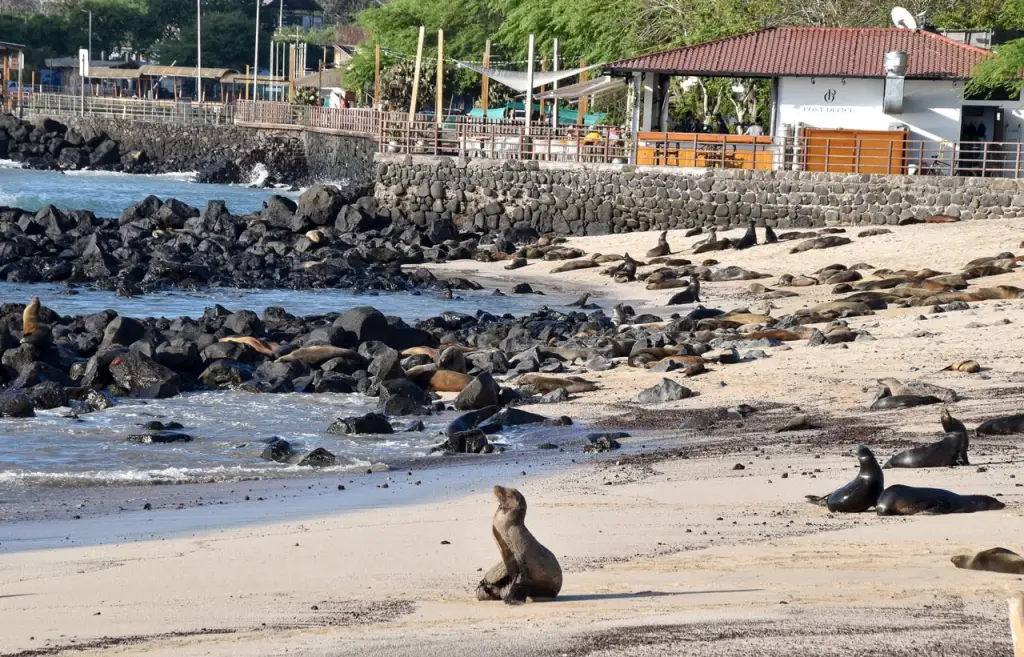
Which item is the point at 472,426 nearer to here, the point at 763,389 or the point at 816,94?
the point at 763,389

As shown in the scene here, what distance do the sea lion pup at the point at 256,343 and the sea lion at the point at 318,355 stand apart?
55 centimetres

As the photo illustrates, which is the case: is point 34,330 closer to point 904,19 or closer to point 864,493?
point 864,493

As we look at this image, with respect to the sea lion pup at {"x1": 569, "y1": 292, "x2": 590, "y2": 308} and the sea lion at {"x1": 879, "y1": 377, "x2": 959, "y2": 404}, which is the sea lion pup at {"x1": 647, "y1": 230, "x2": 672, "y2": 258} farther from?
the sea lion at {"x1": 879, "y1": 377, "x2": 959, "y2": 404}

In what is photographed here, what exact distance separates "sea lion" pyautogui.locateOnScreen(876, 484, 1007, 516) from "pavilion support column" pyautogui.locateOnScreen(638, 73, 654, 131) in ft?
88.1

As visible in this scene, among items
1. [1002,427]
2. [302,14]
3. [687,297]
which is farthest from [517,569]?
[302,14]

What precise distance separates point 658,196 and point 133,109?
151 ft

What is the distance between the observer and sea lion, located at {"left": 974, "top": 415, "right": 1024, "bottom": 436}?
32.6 feet

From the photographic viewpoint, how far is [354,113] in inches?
2024

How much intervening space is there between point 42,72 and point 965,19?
7388 cm

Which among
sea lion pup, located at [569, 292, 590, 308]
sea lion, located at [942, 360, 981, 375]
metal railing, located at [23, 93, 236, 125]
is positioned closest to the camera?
sea lion, located at [942, 360, 981, 375]

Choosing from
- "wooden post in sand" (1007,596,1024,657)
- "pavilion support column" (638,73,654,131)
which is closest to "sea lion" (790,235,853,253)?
"pavilion support column" (638,73,654,131)

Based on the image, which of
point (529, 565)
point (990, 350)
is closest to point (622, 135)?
point (990, 350)

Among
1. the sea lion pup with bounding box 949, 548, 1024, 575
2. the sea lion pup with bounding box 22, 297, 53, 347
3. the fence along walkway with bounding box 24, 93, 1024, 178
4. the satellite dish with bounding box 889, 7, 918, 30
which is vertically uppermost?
the satellite dish with bounding box 889, 7, 918, 30

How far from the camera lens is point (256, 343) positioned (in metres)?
16.4
